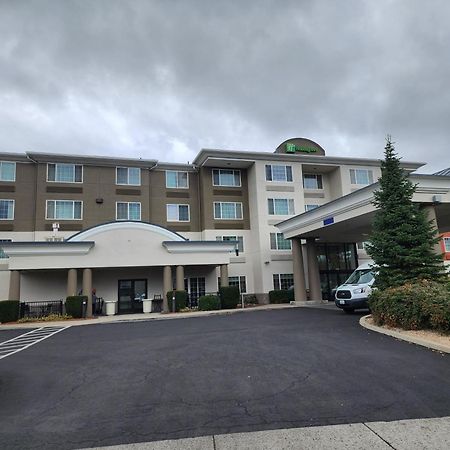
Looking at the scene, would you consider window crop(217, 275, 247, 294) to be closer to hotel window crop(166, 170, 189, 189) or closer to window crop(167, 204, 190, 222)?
window crop(167, 204, 190, 222)

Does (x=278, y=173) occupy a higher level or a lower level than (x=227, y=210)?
higher

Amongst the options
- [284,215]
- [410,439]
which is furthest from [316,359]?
[284,215]

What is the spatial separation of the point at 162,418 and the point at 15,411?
223 centimetres

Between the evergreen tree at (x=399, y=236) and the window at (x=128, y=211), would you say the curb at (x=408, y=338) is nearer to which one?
the evergreen tree at (x=399, y=236)

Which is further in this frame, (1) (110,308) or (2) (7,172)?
(2) (7,172)

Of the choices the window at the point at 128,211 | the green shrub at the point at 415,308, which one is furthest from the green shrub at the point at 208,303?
the green shrub at the point at 415,308

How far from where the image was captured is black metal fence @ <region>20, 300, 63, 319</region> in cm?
2245

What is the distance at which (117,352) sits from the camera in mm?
9781

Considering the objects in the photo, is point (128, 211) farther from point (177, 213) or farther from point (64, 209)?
point (64, 209)

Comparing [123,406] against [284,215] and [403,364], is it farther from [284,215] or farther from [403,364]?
[284,215]

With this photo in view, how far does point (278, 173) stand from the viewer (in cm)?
3047

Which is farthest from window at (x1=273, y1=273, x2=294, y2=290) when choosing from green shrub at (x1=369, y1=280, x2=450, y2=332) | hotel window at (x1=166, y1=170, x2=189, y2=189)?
green shrub at (x1=369, y1=280, x2=450, y2=332)

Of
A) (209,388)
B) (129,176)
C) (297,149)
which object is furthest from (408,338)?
(297,149)

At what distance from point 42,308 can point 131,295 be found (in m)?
5.55
